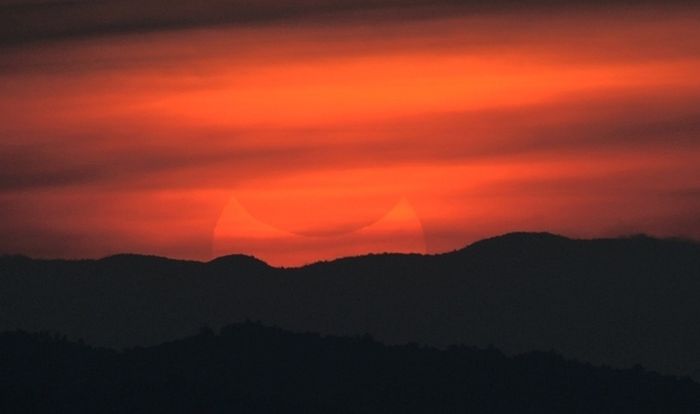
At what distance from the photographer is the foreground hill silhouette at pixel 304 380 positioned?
62.2m

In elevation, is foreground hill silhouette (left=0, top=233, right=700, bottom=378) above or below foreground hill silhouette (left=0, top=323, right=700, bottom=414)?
above

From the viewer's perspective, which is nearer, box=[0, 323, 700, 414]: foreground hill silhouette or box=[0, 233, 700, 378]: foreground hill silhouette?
box=[0, 323, 700, 414]: foreground hill silhouette

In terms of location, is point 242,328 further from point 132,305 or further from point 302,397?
point 132,305

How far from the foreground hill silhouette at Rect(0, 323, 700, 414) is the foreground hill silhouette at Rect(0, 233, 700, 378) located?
40.2 metres

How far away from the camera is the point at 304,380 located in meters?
68.6

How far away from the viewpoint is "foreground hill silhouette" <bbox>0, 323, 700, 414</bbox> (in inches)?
2448

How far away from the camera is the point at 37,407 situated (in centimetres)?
6031

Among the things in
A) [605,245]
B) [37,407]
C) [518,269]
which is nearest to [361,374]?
[37,407]

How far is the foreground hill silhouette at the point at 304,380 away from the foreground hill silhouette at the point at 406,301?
132 feet

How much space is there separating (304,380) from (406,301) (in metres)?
51.8

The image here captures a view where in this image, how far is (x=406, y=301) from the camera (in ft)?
394

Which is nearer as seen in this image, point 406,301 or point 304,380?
point 304,380

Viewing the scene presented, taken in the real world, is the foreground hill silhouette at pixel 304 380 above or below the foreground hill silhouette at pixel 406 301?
below

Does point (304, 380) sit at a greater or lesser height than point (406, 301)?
lesser
